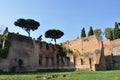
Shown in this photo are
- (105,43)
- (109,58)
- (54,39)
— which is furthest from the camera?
(54,39)

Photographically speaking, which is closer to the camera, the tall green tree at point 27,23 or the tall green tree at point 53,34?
the tall green tree at point 53,34

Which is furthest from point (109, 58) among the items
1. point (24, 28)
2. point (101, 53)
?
point (24, 28)

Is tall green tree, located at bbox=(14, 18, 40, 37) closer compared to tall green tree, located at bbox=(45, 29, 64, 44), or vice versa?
tall green tree, located at bbox=(45, 29, 64, 44)

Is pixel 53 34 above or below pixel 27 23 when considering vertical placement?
below

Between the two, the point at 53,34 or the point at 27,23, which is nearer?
the point at 53,34

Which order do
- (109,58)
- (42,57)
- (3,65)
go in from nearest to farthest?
(3,65) < (42,57) < (109,58)

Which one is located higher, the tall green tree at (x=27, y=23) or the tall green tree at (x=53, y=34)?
the tall green tree at (x=27, y=23)

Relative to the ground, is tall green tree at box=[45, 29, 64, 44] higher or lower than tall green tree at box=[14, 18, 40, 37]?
lower

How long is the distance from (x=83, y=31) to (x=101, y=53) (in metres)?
18.4

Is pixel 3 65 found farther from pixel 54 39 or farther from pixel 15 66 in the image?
pixel 54 39

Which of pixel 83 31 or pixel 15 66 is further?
pixel 83 31

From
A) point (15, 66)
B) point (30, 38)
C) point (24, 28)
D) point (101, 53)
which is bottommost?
point (15, 66)

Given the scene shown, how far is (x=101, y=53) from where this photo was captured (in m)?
32.6

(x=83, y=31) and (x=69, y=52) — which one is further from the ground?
(x=83, y=31)
